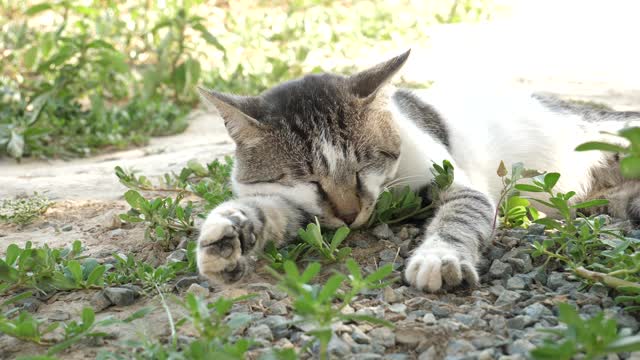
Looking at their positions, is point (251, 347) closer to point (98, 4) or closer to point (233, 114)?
point (233, 114)

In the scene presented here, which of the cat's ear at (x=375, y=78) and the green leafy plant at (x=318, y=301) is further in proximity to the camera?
the cat's ear at (x=375, y=78)

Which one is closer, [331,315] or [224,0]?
[331,315]

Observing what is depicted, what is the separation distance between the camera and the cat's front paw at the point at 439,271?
2.20 meters

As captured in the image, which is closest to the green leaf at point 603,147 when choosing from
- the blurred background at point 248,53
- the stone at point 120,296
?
the stone at point 120,296

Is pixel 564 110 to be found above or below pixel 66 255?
above

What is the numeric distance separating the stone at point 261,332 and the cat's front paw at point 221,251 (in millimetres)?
350

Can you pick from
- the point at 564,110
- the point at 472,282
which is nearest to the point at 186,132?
the point at 564,110

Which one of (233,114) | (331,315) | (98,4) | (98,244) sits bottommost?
(98,244)

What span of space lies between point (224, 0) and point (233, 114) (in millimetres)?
6947

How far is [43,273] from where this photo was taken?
2.35 m

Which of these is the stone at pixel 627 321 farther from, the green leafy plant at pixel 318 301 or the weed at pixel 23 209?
the weed at pixel 23 209

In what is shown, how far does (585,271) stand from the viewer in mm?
2107

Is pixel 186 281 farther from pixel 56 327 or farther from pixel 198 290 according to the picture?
pixel 56 327

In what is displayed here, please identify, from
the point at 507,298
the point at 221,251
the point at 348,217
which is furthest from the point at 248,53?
the point at 507,298
